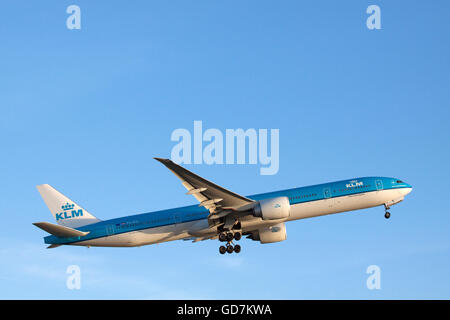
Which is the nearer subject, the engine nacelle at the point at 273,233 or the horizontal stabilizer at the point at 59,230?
the horizontal stabilizer at the point at 59,230

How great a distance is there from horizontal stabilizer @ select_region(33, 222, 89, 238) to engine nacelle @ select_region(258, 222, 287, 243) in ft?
49.6

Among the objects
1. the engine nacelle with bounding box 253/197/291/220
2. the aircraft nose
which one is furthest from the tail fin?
the aircraft nose

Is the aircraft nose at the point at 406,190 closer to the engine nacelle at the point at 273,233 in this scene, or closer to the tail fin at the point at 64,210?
the engine nacelle at the point at 273,233

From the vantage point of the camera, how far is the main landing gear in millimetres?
50344

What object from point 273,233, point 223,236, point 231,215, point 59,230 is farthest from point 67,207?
point 273,233

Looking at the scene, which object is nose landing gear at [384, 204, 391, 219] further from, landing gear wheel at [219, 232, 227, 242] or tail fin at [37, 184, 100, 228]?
tail fin at [37, 184, 100, 228]

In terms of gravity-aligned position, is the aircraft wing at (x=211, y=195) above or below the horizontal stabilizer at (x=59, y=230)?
above

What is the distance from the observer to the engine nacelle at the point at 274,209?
47125 mm

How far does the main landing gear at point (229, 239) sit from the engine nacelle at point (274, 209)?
387cm

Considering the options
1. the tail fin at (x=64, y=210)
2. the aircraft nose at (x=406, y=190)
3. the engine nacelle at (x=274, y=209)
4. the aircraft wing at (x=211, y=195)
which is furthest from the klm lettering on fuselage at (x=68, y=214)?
the aircraft nose at (x=406, y=190)

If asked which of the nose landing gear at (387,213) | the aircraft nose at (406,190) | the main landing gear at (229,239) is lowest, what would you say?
the main landing gear at (229,239)

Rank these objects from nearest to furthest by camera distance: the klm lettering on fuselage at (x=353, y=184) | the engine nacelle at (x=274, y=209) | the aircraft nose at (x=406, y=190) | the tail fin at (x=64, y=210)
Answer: the engine nacelle at (x=274, y=209) → the klm lettering on fuselage at (x=353, y=184) → the aircraft nose at (x=406, y=190) → the tail fin at (x=64, y=210)
